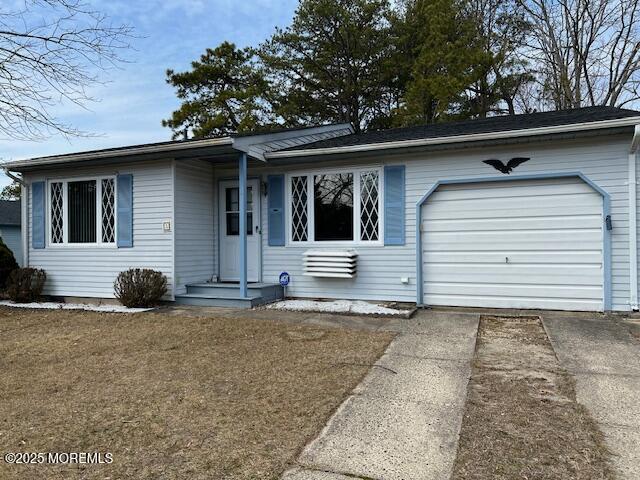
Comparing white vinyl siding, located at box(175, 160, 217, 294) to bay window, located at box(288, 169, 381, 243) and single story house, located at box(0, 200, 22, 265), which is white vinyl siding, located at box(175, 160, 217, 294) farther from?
single story house, located at box(0, 200, 22, 265)

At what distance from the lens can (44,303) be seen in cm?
861

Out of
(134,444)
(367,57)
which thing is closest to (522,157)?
(134,444)

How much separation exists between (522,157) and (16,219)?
78.2 ft

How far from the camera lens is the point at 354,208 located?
7.79 m

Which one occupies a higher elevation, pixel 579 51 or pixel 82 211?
pixel 579 51

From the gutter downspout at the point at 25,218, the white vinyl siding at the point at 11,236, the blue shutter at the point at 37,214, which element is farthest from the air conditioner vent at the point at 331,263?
the white vinyl siding at the point at 11,236

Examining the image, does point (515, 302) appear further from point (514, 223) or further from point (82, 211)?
point (82, 211)

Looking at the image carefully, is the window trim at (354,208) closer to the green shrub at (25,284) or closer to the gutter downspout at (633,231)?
the gutter downspout at (633,231)

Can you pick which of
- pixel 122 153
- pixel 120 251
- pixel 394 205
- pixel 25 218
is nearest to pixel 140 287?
pixel 120 251

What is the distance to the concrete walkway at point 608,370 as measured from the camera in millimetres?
2732

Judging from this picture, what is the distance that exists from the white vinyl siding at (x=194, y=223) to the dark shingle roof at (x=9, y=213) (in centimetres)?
1778

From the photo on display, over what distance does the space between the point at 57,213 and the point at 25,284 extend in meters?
1.45

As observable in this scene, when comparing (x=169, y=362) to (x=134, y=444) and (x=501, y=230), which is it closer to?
(x=134, y=444)

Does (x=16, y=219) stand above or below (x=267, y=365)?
above
